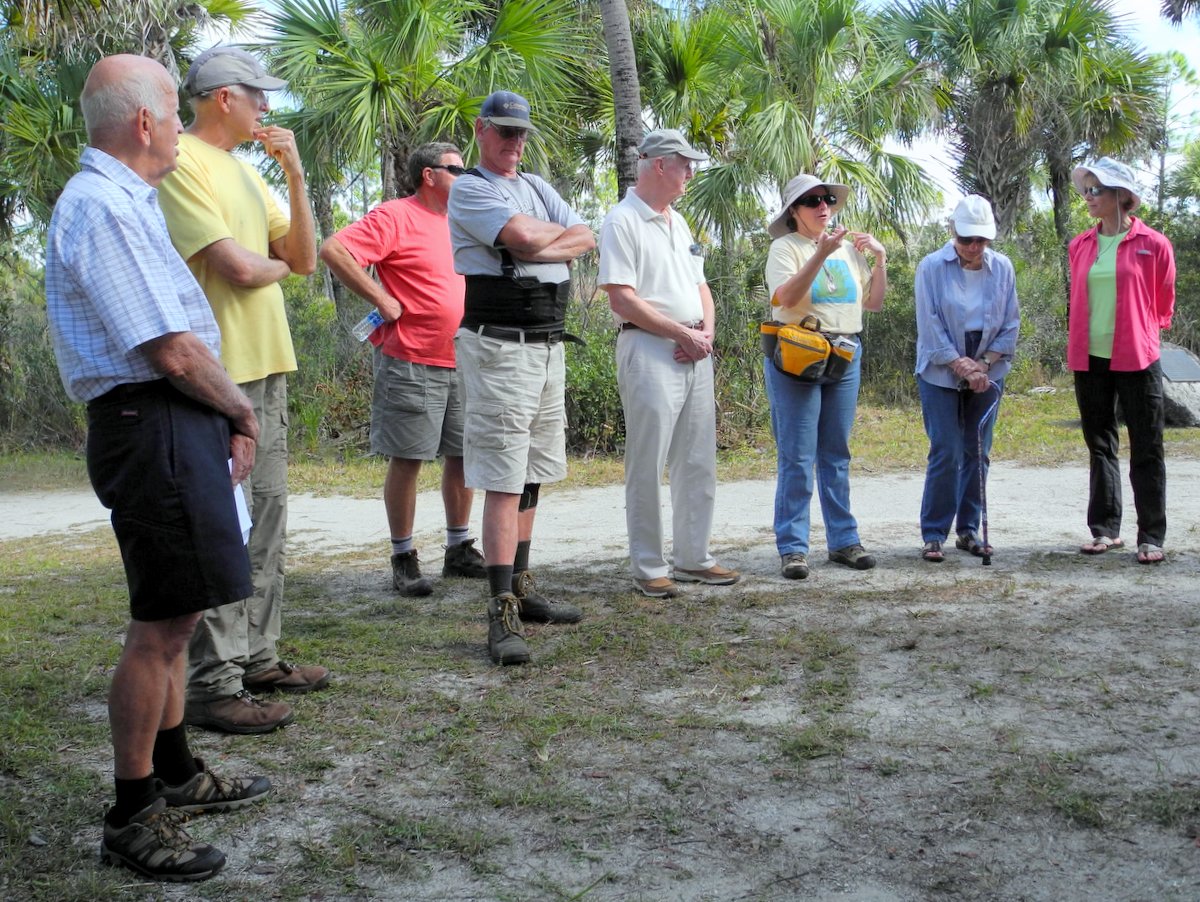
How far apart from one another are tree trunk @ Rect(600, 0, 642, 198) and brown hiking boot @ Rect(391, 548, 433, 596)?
4928 mm

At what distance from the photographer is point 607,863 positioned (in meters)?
2.70

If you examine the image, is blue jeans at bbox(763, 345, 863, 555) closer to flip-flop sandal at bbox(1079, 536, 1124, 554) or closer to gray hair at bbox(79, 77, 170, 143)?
flip-flop sandal at bbox(1079, 536, 1124, 554)

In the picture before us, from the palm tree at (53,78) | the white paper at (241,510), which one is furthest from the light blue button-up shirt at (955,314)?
the palm tree at (53,78)

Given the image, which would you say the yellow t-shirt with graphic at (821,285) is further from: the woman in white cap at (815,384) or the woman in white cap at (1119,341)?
the woman in white cap at (1119,341)

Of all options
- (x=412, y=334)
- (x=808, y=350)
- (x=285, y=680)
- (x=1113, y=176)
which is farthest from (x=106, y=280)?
(x=1113, y=176)

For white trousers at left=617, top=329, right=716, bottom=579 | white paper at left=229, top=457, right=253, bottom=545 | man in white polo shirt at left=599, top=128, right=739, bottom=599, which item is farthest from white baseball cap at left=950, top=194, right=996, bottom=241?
white paper at left=229, top=457, right=253, bottom=545

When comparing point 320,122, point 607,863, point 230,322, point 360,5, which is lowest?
point 607,863

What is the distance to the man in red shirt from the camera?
18.1ft

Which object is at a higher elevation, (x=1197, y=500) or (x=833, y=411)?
(x=833, y=411)

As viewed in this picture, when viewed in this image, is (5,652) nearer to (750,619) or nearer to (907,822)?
(750,619)

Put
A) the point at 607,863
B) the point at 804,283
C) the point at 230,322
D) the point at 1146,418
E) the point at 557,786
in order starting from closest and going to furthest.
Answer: the point at 607,863 < the point at 557,786 < the point at 230,322 < the point at 804,283 < the point at 1146,418

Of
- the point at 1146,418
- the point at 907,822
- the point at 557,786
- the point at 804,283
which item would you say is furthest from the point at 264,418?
the point at 1146,418

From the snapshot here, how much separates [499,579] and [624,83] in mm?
6097

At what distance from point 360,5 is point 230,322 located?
32.7ft
